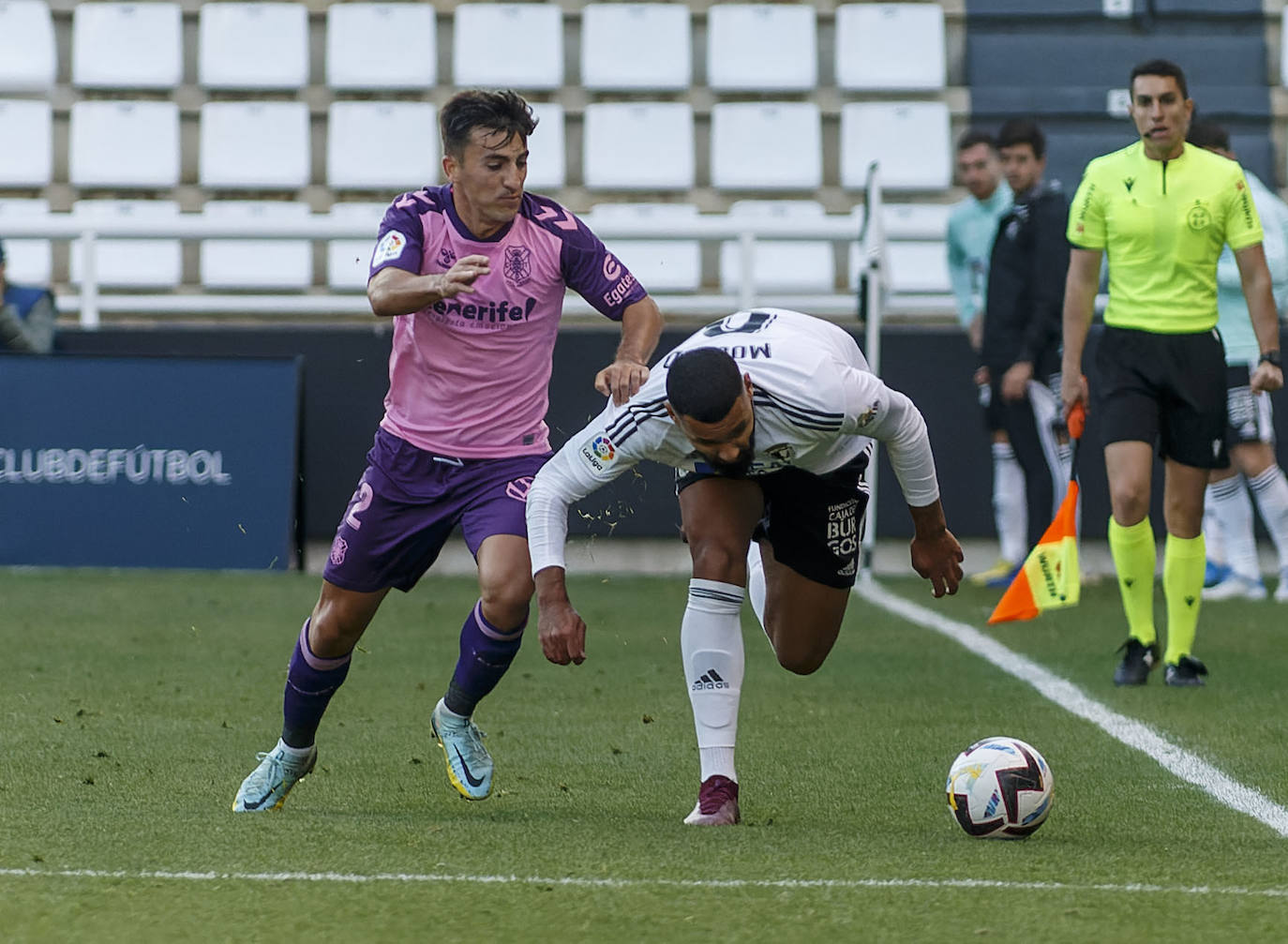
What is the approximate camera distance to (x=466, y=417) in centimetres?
502

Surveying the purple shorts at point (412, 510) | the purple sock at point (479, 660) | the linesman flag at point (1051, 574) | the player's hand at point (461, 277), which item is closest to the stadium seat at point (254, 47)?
the linesman flag at point (1051, 574)

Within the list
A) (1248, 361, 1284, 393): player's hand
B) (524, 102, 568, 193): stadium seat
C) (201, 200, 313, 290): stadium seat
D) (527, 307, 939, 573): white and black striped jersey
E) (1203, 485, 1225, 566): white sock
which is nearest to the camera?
(527, 307, 939, 573): white and black striped jersey

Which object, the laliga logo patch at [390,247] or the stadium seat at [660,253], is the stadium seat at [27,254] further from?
the laliga logo patch at [390,247]

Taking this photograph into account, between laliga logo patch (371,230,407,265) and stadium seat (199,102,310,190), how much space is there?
32.9 feet

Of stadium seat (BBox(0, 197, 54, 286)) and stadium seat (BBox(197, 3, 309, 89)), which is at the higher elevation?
stadium seat (BBox(197, 3, 309, 89))

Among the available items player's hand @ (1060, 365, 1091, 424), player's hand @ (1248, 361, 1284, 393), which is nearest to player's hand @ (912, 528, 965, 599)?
player's hand @ (1060, 365, 1091, 424)

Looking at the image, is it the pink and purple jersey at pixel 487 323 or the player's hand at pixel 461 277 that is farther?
the pink and purple jersey at pixel 487 323

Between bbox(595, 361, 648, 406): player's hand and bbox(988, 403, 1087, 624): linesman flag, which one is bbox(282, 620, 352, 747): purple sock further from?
bbox(988, 403, 1087, 624): linesman flag

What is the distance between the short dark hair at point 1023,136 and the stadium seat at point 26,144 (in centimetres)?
786

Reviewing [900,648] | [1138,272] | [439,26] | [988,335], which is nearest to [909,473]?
[1138,272]

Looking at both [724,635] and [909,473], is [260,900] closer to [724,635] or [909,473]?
[724,635]

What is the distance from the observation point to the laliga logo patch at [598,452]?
14.5 feet

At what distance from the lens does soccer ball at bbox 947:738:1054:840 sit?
14.2 feet

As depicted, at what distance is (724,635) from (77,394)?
717cm
